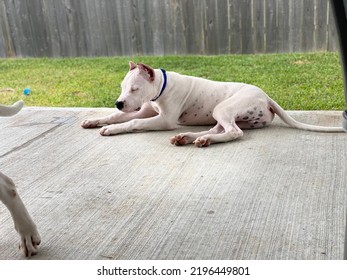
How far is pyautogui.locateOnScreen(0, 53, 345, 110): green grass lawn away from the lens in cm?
516

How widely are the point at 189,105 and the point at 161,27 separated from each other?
3866 millimetres

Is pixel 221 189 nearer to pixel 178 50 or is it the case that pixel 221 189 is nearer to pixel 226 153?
pixel 226 153

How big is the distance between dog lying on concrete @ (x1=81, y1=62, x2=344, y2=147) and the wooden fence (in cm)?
341

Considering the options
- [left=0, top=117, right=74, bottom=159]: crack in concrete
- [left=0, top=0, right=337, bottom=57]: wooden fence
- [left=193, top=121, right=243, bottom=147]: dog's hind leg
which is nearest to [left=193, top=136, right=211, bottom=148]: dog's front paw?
[left=193, top=121, right=243, bottom=147]: dog's hind leg

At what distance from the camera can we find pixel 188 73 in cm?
627

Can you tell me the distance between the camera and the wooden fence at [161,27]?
709 centimetres

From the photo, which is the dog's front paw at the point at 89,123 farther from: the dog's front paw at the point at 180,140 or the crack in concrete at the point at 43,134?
the dog's front paw at the point at 180,140

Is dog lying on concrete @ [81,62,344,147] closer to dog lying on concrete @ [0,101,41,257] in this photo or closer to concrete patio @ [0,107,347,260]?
concrete patio @ [0,107,347,260]

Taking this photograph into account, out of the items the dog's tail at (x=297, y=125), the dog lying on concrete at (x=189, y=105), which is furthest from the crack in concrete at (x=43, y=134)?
the dog's tail at (x=297, y=125)

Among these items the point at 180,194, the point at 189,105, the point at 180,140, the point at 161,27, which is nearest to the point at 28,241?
the point at 180,194

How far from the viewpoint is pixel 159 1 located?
7.45 metres

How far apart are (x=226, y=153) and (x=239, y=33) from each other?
14.2 ft

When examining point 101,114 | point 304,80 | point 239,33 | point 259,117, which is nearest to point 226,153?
point 259,117

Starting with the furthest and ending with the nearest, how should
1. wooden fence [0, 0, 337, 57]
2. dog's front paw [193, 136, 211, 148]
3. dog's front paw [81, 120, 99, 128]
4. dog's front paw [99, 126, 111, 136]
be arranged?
wooden fence [0, 0, 337, 57] → dog's front paw [81, 120, 99, 128] → dog's front paw [99, 126, 111, 136] → dog's front paw [193, 136, 211, 148]
